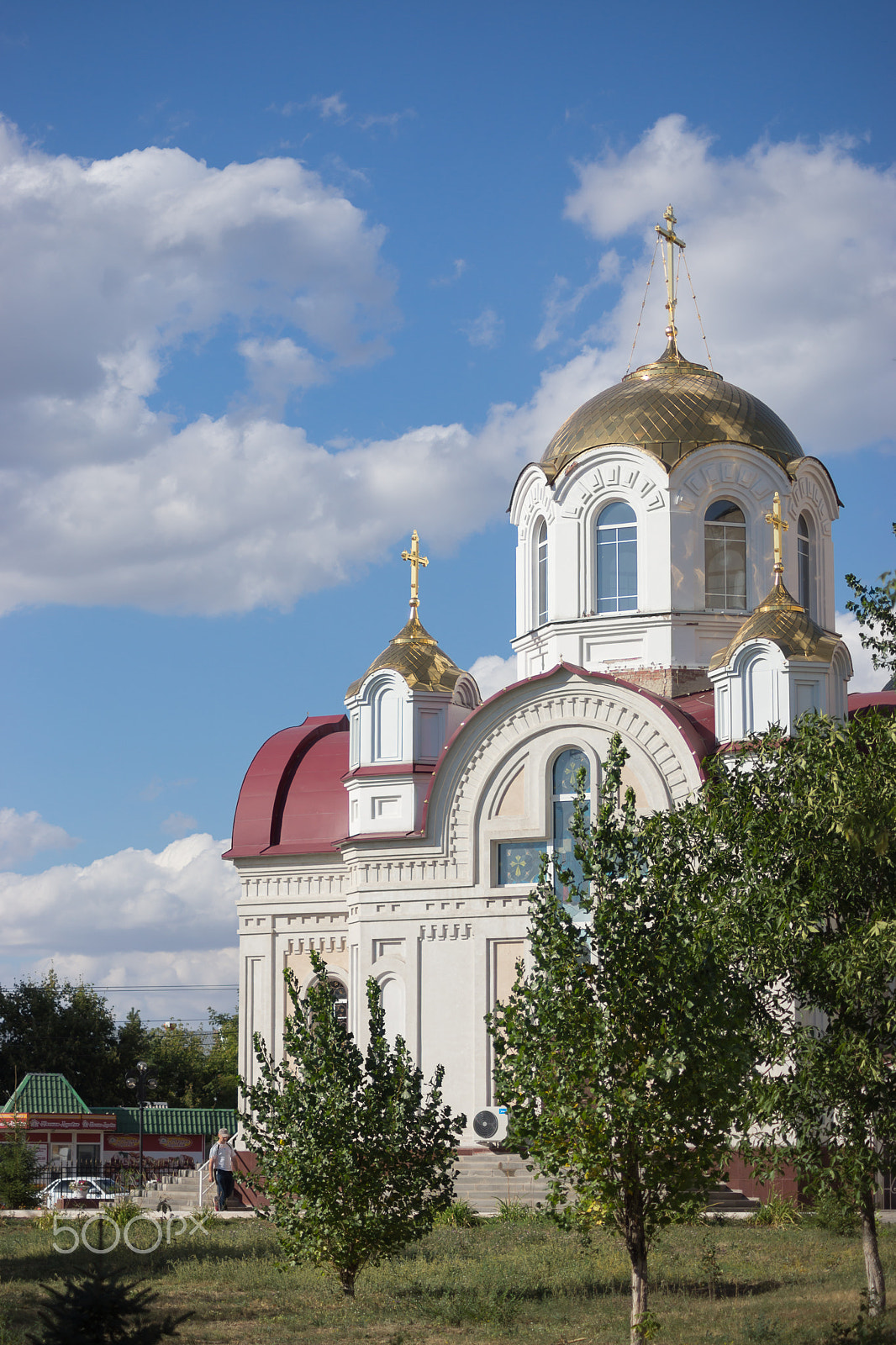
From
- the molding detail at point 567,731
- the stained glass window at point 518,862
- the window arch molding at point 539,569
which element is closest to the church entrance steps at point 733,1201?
the stained glass window at point 518,862

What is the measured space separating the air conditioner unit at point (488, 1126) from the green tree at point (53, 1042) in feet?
87.2

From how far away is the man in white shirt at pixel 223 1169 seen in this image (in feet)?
70.7

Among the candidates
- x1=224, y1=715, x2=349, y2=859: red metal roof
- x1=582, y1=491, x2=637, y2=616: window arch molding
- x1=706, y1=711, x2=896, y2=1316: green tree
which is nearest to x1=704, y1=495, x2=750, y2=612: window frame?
x1=582, y1=491, x2=637, y2=616: window arch molding

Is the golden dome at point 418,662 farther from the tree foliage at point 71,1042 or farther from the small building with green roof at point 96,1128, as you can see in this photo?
the tree foliage at point 71,1042

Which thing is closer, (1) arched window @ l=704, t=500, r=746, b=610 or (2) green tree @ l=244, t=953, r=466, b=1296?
(2) green tree @ l=244, t=953, r=466, b=1296

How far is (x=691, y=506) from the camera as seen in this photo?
26.0m

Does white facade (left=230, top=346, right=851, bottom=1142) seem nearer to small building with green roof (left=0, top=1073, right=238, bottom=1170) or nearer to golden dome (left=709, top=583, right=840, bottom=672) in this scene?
golden dome (left=709, top=583, right=840, bottom=672)

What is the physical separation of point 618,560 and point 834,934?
14.3m

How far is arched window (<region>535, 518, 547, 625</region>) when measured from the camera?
27297 mm

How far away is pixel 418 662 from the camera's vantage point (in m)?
25.5

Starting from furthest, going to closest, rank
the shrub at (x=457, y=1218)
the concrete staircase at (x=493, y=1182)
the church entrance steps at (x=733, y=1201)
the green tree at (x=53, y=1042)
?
the green tree at (x=53, y=1042) → the concrete staircase at (x=493, y=1182) → the church entrance steps at (x=733, y=1201) → the shrub at (x=457, y=1218)

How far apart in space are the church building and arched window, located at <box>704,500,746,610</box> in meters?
0.03

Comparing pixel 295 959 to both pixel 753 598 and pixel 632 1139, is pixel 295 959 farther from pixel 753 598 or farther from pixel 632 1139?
pixel 632 1139

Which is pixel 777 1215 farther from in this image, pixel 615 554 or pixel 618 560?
pixel 615 554
